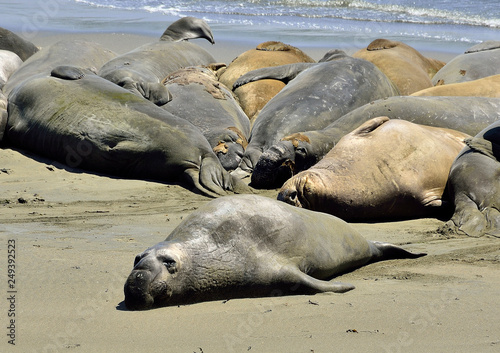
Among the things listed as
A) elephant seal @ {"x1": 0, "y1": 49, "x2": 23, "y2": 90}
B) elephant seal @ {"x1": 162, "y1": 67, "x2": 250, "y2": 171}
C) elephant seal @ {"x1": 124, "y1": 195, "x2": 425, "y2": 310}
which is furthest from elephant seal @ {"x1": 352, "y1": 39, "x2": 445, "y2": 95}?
elephant seal @ {"x1": 124, "y1": 195, "x2": 425, "y2": 310}

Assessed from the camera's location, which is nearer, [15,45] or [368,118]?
[368,118]

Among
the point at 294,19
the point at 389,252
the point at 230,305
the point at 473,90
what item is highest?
the point at 473,90

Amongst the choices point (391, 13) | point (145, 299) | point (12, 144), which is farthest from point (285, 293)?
point (391, 13)

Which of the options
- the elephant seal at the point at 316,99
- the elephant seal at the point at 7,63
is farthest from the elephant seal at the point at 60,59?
the elephant seal at the point at 316,99

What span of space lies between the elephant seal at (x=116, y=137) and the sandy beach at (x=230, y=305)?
1469 millimetres

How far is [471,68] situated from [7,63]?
19.6 feet

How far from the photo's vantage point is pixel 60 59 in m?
8.73

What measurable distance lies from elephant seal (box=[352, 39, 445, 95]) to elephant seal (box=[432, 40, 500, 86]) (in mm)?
220

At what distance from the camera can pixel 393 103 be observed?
6.79 metres

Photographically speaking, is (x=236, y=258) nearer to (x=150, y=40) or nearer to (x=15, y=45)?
(x=15, y=45)

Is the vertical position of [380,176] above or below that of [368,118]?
below

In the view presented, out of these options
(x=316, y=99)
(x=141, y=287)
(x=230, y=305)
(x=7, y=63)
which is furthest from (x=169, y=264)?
(x=7, y=63)

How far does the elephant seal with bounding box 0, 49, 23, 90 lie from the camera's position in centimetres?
883

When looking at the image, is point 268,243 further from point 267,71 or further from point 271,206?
point 267,71
